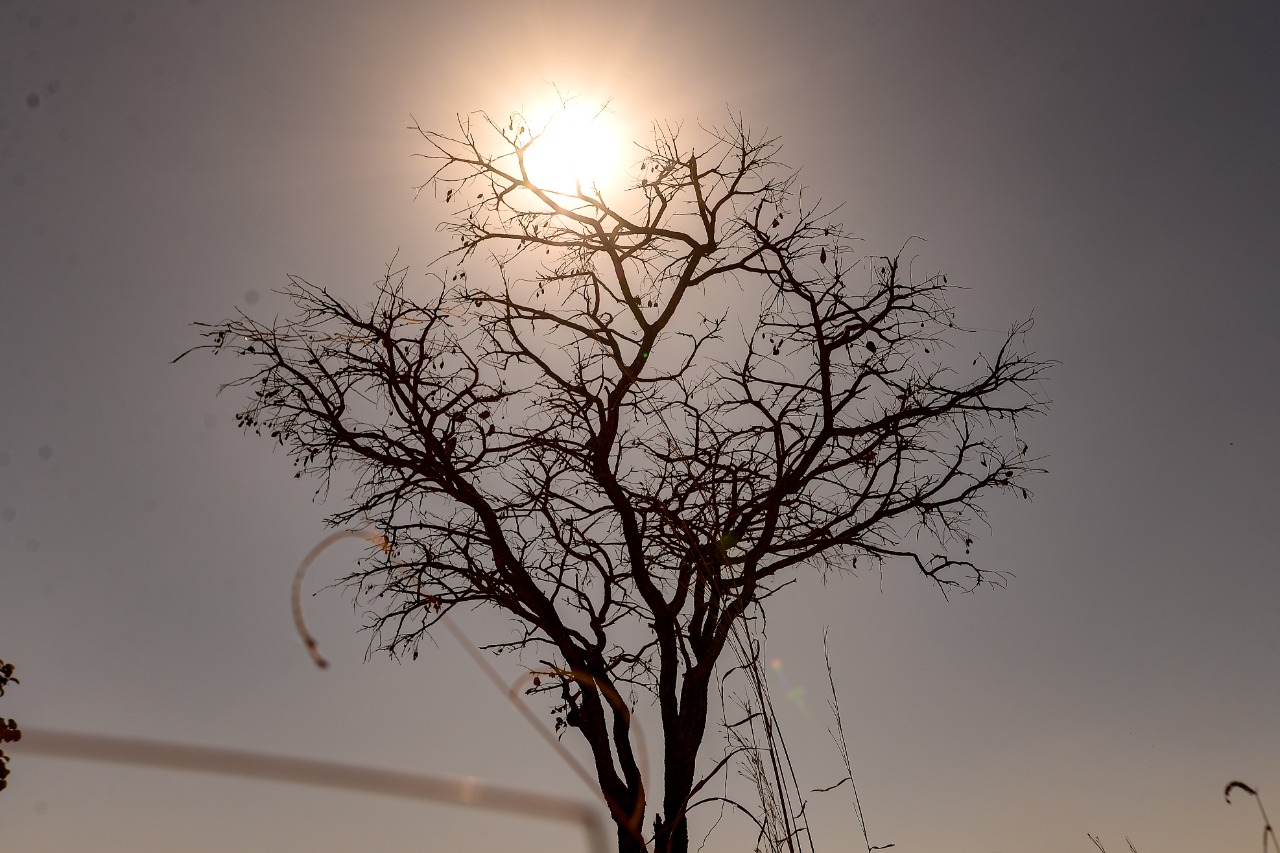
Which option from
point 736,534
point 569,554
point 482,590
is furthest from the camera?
point 569,554

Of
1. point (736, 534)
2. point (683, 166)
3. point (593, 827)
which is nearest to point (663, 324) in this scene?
point (683, 166)

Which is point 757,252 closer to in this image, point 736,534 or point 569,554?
point 736,534

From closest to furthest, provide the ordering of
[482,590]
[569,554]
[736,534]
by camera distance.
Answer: [736,534] → [482,590] → [569,554]

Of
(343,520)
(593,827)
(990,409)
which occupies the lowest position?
(593,827)

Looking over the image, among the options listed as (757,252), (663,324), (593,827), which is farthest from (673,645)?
(593,827)

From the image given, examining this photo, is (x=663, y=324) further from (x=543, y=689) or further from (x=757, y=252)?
(x=543, y=689)

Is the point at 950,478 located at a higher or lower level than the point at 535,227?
lower

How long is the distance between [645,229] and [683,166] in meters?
0.45

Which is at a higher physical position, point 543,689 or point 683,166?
point 683,166

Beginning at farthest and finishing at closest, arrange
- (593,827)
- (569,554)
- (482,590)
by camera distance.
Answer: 1. (569,554)
2. (482,590)
3. (593,827)

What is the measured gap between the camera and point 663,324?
5531 millimetres

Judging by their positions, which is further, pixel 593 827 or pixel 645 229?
pixel 645 229

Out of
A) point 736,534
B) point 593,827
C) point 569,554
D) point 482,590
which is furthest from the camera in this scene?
point 569,554

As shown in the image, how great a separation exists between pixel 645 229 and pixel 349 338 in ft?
6.38
